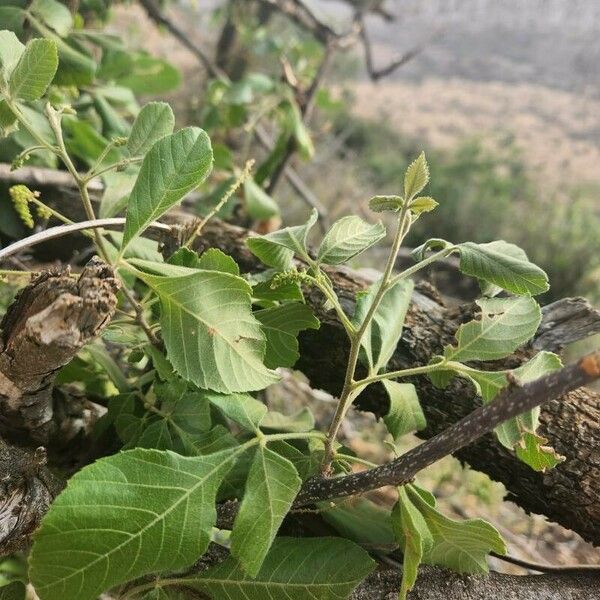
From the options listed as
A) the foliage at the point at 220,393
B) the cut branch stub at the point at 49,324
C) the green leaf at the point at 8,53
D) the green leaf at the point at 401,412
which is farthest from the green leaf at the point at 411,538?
the green leaf at the point at 8,53

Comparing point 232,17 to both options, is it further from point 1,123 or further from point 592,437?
point 592,437

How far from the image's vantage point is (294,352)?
0.72 m

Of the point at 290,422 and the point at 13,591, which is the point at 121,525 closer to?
the point at 13,591

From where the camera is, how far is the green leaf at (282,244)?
2.23 feet

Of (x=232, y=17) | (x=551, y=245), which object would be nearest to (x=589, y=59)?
(x=551, y=245)

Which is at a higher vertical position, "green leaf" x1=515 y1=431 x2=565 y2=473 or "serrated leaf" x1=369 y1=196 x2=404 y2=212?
"serrated leaf" x1=369 y1=196 x2=404 y2=212

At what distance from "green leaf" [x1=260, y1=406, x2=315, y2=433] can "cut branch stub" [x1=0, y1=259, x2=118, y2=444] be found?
34 centimetres

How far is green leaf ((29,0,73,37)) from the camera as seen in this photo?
3.63 ft

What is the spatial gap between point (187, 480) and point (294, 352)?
0.22 meters

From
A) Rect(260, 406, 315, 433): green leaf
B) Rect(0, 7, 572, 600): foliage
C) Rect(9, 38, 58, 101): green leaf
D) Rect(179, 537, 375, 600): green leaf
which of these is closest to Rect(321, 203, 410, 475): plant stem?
Rect(0, 7, 572, 600): foliage

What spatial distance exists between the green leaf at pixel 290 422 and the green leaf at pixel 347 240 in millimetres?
307

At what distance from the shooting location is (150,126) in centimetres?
71

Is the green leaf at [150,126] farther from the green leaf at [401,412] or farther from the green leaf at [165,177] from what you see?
the green leaf at [401,412]

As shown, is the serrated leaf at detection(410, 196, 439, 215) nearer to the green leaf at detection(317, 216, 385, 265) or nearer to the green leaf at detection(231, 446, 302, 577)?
the green leaf at detection(317, 216, 385, 265)
